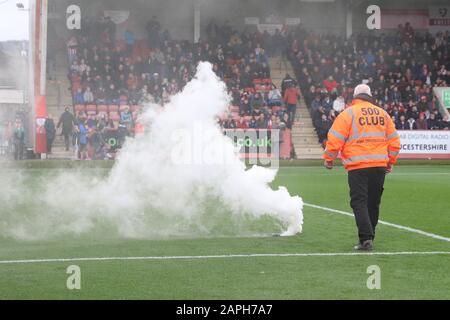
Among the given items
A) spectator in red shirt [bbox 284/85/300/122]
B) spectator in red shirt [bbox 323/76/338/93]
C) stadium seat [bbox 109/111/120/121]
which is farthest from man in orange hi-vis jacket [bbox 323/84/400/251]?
spectator in red shirt [bbox 323/76/338/93]

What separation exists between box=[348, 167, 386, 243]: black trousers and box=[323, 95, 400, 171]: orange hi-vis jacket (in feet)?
0.26

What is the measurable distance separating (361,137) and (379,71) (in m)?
25.9

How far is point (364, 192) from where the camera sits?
29.6 feet

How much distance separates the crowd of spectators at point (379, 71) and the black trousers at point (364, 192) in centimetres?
2189

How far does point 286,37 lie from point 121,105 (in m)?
9.86

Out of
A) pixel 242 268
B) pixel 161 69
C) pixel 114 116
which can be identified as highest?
pixel 161 69

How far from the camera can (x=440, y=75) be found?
115 feet

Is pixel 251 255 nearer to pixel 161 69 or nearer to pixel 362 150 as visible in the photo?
pixel 362 150

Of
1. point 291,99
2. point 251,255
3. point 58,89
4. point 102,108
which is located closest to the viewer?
point 251,255

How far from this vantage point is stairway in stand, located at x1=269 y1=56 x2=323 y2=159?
30.9 m

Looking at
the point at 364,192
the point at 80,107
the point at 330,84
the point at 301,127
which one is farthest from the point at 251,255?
the point at 330,84

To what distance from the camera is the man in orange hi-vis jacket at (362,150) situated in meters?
9.01

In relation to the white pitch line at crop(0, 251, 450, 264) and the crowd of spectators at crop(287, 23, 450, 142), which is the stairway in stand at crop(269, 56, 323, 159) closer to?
the crowd of spectators at crop(287, 23, 450, 142)

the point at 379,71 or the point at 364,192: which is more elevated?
the point at 379,71
